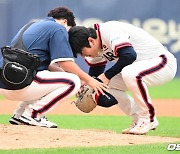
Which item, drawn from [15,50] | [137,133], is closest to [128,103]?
[137,133]

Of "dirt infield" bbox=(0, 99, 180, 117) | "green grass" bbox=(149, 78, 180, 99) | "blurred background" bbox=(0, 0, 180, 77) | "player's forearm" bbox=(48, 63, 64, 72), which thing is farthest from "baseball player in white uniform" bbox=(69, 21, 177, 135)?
"blurred background" bbox=(0, 0, 180, 77)

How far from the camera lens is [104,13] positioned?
1720cm

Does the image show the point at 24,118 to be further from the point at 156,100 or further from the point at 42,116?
the point at 156,100

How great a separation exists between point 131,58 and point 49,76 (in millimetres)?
886

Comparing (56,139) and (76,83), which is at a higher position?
(76,83)

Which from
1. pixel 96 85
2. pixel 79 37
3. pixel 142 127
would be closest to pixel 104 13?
pixel 142 127

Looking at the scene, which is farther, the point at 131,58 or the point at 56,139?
the point at 131,58

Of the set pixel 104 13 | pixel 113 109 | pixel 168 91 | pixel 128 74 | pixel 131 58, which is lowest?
pixel 168 91

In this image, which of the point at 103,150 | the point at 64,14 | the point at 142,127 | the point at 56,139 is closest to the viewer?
the point at 103,150

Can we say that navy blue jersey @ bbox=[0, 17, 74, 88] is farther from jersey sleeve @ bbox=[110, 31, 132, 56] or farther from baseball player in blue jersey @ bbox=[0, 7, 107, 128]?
jersey sleeve @ bbox=[110, 31, 132, 56]

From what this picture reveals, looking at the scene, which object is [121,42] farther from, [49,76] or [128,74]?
[49,76]

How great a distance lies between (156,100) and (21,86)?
707cm

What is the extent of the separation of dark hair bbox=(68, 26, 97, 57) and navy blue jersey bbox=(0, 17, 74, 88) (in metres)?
0.08

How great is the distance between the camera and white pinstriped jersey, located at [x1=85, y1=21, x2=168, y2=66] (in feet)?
21.7
